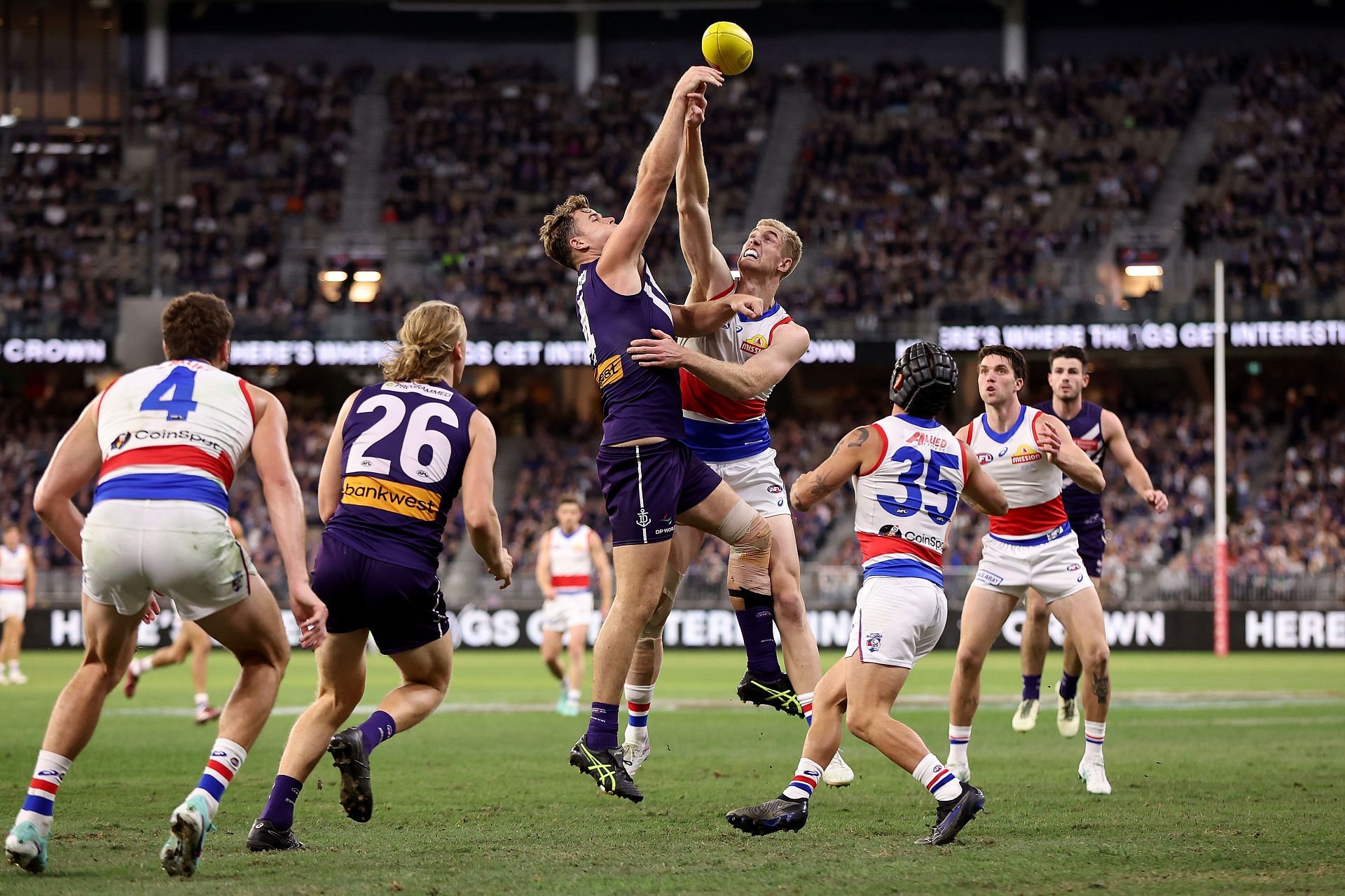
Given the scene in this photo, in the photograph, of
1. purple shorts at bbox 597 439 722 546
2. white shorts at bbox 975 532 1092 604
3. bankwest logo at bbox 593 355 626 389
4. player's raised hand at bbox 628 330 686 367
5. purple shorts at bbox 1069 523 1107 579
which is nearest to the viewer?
player's raised hand at bbox 628 330 686 367

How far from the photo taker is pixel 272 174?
141ft

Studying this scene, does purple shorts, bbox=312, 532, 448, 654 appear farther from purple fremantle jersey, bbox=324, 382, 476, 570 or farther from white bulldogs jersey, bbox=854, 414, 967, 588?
white bulldogs jersey, bbox=854, 414, 967, 588

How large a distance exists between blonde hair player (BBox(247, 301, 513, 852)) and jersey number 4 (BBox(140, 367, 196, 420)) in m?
0.85

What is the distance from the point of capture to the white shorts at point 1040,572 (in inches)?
404

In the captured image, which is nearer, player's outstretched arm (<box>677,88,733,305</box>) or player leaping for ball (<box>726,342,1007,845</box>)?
player leaping for ball (<box>726,342,1007,845</box>)

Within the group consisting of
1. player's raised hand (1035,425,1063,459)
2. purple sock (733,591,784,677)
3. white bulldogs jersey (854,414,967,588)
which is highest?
player's raised hand (1035,425,1063,459)

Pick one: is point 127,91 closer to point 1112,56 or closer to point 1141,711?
point 1112,56

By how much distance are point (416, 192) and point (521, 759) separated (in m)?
32.2

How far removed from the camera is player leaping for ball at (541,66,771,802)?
26.5ft

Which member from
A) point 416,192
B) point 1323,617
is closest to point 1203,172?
point 1323,617

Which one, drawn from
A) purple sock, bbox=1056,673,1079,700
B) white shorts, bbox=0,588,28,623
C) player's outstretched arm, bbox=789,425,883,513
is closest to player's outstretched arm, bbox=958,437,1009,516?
player's outstretched arm, bbox=789,425,883,513

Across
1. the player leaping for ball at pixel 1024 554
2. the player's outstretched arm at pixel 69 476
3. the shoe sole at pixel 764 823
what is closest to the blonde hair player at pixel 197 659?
the player leaping for ball at pixel 1024 554

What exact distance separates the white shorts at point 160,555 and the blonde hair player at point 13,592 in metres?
18.2

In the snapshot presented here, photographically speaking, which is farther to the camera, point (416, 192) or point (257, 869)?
point (416, 192)
